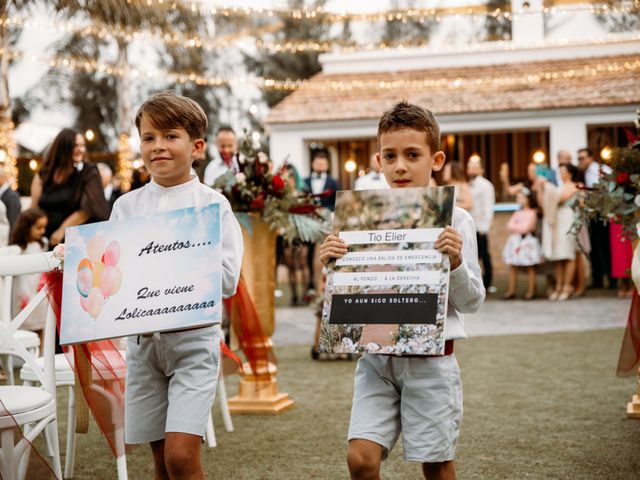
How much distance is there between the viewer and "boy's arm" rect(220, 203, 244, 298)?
3.41 metres

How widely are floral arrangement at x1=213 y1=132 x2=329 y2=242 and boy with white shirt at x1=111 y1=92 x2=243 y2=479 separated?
116 inches

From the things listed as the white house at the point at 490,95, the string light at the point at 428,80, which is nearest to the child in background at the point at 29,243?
the string light at the point at 428,80

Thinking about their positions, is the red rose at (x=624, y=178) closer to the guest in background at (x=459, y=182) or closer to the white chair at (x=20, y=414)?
the white chair at (x=20, y=414)

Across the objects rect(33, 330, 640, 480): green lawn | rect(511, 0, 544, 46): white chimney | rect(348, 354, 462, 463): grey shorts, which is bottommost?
rect(33, 330, 640, 480): green lawn

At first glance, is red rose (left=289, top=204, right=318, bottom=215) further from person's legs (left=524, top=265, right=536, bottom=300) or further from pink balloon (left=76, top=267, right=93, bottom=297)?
person's legs (left=524, top=265, right=536, bottom=300)

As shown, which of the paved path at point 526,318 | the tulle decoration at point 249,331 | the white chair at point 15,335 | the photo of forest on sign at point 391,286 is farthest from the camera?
the paved path at point 526,318

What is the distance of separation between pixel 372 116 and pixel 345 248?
55.9 feet

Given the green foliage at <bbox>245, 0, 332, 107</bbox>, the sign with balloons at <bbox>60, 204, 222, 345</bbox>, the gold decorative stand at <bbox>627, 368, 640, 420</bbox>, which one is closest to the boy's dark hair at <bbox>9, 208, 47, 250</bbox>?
the sign with balloons at <bbox>60, 204, 222, 345</bbox>

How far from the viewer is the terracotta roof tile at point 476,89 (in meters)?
19.3

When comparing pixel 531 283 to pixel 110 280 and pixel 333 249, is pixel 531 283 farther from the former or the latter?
pixel 110 280

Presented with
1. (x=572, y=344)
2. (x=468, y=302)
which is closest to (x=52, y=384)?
(x=468, y=302)

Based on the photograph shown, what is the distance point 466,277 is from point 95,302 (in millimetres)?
1313

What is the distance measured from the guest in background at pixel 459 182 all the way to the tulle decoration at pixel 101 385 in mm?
9194

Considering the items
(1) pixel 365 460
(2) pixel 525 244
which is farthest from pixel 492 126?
(1) pixel 365 460
